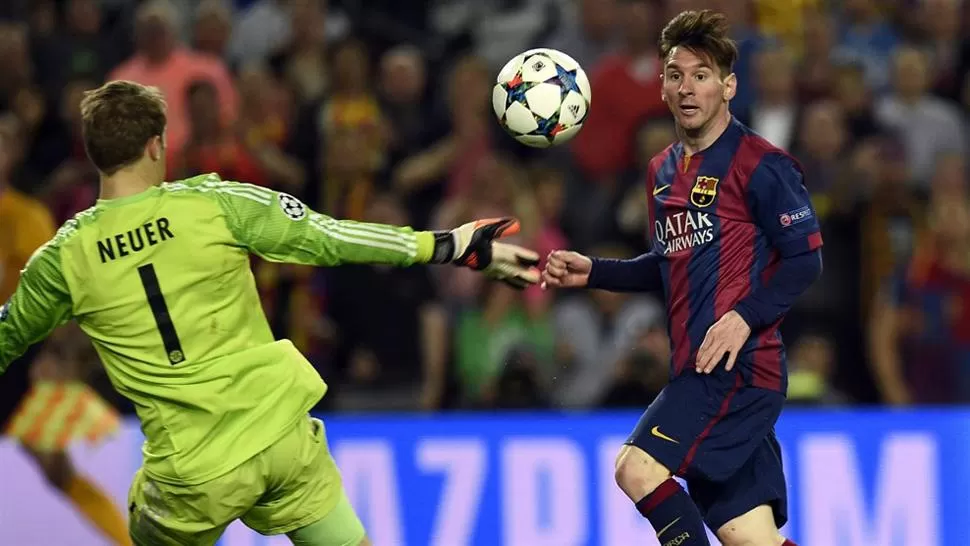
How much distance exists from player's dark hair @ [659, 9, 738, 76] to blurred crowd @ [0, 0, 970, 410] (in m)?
4.00

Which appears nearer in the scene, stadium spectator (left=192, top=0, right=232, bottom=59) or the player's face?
the player's face

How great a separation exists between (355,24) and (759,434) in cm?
690

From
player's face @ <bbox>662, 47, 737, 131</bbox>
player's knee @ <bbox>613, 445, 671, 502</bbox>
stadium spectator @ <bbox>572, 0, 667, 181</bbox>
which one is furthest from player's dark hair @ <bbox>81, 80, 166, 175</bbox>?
stadium spectator @ <bbox>572, 0, 667, 181</bbox>

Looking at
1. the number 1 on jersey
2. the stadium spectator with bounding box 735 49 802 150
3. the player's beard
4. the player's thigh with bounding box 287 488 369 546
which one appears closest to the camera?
the number 1 on jersey

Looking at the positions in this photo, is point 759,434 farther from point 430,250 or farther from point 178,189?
point 178,189

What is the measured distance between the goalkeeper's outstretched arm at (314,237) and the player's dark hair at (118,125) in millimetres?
281

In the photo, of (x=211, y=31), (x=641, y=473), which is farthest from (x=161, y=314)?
(x=211, y=31)

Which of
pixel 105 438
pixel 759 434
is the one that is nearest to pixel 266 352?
pixel 759 434

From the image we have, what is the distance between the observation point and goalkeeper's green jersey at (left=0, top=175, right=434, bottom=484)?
5059mm

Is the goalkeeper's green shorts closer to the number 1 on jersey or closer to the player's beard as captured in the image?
the number 1 on jersey

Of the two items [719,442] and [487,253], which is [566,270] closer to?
[487,253]

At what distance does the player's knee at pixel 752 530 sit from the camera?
5.42 m

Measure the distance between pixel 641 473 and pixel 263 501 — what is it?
129 cm

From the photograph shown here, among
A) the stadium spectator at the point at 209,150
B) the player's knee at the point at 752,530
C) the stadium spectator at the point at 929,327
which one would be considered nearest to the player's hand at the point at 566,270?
the player's knee at the point at 752,530
